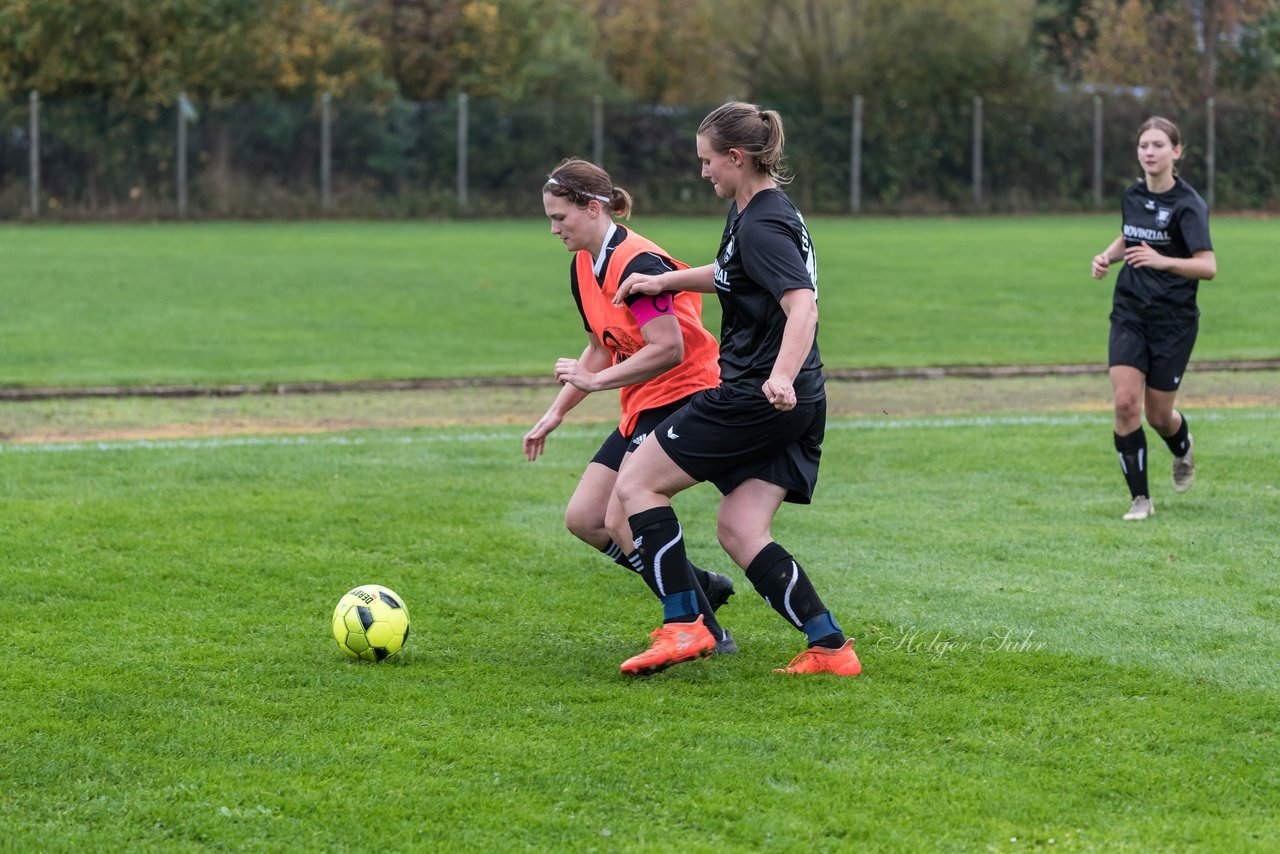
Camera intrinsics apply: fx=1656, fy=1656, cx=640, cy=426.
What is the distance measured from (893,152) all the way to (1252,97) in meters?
9.90

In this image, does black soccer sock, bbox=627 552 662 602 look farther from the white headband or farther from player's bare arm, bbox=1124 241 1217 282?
player's bare arm, bbox=1124 241 1217 282

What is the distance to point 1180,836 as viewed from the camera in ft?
13.7

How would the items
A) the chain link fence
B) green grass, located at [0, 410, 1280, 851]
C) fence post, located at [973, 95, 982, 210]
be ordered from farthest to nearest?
1. fence post, located at [973, 95, 982, 210]
2. the chain link fence
3. green grass, located at [0, 410, 1280, 851]

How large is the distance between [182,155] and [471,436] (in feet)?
89.3

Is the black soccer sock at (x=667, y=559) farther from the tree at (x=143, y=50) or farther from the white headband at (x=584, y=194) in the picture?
the tree at (x=143, y=50)

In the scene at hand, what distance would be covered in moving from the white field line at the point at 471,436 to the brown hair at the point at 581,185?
5.25m

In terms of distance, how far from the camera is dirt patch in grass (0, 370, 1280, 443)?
38.3 ft

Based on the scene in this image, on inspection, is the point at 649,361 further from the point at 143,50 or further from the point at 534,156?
the point at 143,50

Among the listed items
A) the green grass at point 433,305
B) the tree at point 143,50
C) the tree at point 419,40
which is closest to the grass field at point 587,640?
the green grass at point 433,305

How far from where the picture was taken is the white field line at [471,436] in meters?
10.5

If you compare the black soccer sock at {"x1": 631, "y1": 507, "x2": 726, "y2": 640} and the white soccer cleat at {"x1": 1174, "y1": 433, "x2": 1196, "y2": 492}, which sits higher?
the black soccer sock at {"x1": 631, "y1": 507, "x2": 726, "y2": 640}

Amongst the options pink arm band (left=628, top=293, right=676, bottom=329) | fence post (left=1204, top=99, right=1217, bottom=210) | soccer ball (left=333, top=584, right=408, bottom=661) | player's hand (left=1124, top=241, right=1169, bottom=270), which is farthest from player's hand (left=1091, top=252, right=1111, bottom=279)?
fence post (left=1204, top=99, right=1217, bottom=210)

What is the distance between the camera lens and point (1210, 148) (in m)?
41.0

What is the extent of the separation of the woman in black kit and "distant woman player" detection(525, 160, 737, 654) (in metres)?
0.18
